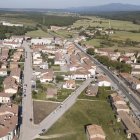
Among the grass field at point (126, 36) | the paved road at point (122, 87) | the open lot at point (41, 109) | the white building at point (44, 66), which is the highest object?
the grass field at point (126, 36)

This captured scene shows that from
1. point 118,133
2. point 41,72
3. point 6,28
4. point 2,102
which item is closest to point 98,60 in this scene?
point 41,72

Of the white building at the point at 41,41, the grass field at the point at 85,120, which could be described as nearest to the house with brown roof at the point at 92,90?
the grass field at the point at 85,120

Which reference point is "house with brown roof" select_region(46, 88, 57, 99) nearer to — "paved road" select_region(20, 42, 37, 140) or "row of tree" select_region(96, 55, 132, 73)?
"paved road" select_region(20, 42, 37, 140)

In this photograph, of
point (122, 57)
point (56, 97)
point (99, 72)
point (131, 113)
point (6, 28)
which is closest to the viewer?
point (131, 113)

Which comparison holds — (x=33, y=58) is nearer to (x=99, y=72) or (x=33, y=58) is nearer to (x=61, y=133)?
(x=99, y=72)

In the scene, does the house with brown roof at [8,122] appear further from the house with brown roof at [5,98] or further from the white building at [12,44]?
the white building at [12,44]
